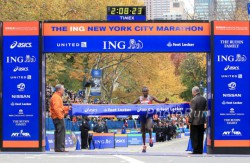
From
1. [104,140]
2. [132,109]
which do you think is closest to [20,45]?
[132,109]

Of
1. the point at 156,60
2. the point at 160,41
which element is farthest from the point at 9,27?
the point at 156,60

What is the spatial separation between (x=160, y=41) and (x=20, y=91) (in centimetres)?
389

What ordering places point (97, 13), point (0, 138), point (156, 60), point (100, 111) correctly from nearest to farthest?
point (0, 138)
point (100, 111)
point (97, 13)
point (156, 60)

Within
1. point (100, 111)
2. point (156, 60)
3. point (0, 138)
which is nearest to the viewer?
point (0, 138)

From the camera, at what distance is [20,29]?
19422 mm

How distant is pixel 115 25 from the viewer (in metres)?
19.7

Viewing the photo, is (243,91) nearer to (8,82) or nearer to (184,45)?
(184,45)

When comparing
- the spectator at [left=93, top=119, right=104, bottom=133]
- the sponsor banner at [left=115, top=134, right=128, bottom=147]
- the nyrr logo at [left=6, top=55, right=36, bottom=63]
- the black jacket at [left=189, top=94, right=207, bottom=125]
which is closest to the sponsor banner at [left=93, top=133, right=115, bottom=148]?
the spectator at [left=93, top=119, right=104, bottom=133]

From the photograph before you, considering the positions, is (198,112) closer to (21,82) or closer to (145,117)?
(145,117)

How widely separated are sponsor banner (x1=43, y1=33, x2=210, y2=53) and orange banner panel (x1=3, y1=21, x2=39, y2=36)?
0.43 m

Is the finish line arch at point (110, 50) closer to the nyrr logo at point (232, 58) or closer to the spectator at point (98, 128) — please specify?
the nyrr logo at point (232, 58)

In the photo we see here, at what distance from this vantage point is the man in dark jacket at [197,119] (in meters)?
18.6

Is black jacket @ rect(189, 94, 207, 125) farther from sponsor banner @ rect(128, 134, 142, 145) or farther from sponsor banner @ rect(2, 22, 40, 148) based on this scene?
sponsor banner @ rect(128, 134, 142, 145)

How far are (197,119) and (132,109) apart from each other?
10.6 ft
